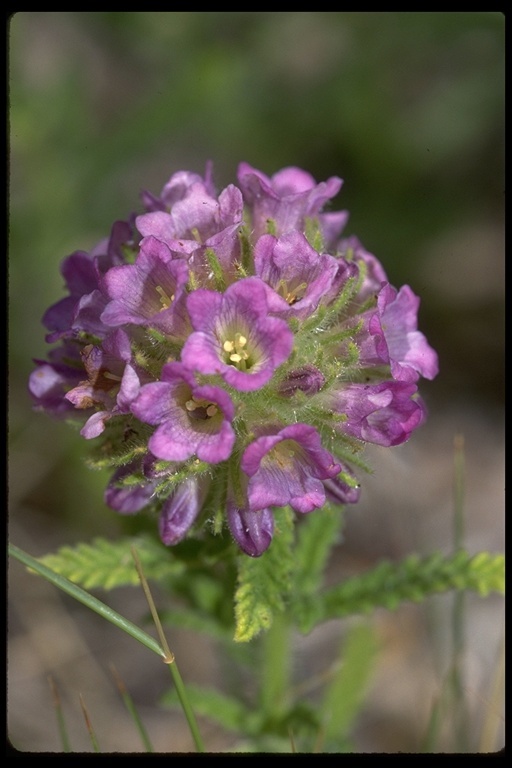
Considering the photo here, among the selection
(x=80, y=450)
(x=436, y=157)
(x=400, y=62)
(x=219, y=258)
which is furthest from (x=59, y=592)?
(x=400, y=62)

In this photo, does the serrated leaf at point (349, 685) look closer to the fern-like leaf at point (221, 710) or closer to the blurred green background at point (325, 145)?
the fern-like leaf at point (221, 710)

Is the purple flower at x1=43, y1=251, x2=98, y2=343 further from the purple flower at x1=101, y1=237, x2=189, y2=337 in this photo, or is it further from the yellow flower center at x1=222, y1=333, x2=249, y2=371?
the yellow flower center at x1=222, y1=333, x2=249, y2=371

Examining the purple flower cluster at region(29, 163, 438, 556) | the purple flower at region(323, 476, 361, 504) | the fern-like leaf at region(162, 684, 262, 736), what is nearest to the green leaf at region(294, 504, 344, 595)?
the purple flower at region(323, 476, 361, 504)

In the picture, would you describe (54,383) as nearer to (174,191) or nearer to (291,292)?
(174,191)

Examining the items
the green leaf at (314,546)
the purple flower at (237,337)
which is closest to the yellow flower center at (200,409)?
the purple flower at (237,337)

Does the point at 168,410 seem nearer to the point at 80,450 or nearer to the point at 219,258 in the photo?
the point at 219,258
